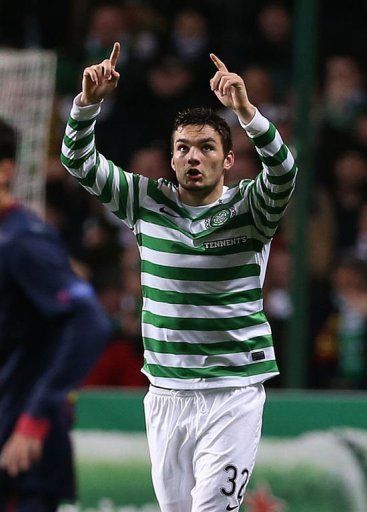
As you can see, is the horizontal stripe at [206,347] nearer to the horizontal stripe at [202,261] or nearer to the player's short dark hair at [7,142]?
the horizontal stripe at [202,261]

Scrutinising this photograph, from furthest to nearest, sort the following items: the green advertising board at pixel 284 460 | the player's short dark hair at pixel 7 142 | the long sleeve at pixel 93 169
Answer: the green advertising board at pixel 284 460 < the player's short dark hair at pixel 7 142 < the long sleeve at pixel 93 169

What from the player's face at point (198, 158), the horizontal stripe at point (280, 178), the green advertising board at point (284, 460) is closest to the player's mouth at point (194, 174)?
the player's face at point (198, 158)

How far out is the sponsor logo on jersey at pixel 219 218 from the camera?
5.14 m

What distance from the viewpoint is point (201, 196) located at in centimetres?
523

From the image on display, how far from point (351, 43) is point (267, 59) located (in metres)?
0.63

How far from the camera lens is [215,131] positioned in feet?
17.0

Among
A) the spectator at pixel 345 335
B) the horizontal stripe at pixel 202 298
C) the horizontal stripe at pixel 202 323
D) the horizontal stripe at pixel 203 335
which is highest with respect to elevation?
the horizontal stripe at pixel 202 298

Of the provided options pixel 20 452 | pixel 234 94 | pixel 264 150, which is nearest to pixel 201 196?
pixel 264 150

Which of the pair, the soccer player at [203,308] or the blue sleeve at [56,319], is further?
the blue sleeve at [56,319]

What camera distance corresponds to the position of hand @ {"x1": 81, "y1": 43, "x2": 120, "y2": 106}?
16.6 ft

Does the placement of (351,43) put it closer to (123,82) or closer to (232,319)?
(123,82)

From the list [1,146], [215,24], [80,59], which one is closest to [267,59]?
[215,24]

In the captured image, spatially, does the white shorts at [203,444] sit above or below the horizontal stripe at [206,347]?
below

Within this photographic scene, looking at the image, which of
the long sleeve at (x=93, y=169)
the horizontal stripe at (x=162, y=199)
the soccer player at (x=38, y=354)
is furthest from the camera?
the soccer player at (x=38, y=354)
